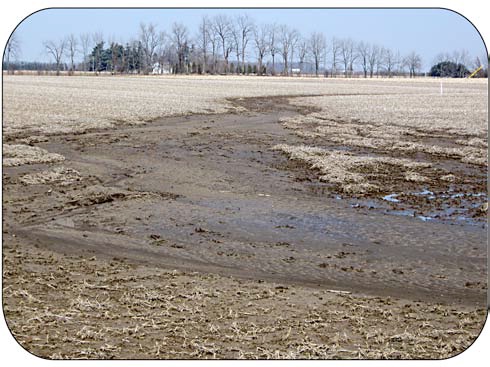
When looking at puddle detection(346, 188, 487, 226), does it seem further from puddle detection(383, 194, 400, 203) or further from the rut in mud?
the rut in mud

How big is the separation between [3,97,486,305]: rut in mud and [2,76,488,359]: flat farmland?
0.03 meters

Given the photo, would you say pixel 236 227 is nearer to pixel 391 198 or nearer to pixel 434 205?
pixel 391 198

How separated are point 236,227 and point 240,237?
0.40 meters

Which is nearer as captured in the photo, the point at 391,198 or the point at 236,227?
the point at 236,227

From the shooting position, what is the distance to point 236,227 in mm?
7180

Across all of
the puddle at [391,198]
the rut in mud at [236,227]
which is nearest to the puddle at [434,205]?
the puddle at [391,198]

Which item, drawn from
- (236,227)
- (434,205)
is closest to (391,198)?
(434,205)

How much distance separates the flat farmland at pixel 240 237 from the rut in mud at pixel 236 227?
0.03 m

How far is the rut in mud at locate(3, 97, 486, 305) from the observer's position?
18.4 ft

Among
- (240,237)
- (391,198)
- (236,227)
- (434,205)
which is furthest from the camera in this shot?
(391,198)

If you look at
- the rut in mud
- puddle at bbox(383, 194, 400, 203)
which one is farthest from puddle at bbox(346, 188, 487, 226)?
the rut in mud

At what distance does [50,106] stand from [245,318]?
14.4 m

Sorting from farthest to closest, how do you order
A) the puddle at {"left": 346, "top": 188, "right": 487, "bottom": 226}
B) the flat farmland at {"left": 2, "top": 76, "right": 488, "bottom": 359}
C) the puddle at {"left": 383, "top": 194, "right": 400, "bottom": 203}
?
1. the puddle at {"left": 383, "top": 194, "right": 400, "bottom": 203}
2. the puddle at {"left": 346, "top": 188, "right": 487, "bottom": 226}
3. the flat farmland at {"left": 2, "top": 76, "right": 488, "bottom": 359}

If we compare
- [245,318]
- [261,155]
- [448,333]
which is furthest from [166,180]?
[448,333]
